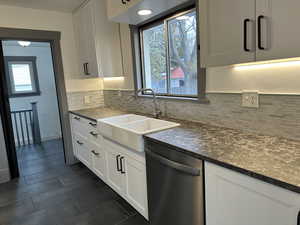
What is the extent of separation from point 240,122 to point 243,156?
0.54 m

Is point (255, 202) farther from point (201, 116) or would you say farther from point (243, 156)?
point (201, 116)

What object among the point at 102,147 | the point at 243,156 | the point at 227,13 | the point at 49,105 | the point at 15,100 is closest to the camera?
the point at 243,156

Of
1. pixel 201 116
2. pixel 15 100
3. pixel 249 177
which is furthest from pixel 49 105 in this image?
pixel 249 177

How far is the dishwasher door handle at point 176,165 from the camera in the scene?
120 cm

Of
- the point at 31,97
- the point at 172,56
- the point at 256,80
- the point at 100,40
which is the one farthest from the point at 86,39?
the point at 31,97

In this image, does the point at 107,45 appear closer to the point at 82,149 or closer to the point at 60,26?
the point at 60,26

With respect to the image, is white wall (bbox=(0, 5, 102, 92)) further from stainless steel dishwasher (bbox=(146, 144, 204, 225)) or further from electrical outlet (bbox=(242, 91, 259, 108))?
electrical outlet (bbox=(242, 91, 259, 108))

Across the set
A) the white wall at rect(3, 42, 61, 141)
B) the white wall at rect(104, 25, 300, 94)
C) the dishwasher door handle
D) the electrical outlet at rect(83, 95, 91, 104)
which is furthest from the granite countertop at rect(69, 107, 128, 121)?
the white wall at rect(3, 42, 61, 141)

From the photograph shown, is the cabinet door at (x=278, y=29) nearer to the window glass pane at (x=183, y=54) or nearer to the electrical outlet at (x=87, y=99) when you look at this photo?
the window glass pane at (x=183, y=54)

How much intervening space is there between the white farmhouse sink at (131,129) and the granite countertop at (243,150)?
103 millimetres

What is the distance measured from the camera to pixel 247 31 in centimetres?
113

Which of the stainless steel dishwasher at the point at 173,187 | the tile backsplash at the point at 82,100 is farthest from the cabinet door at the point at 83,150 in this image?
the stainless steel dishwasher at the point at 173,187

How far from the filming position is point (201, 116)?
186cm

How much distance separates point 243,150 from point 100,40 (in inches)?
89.7
